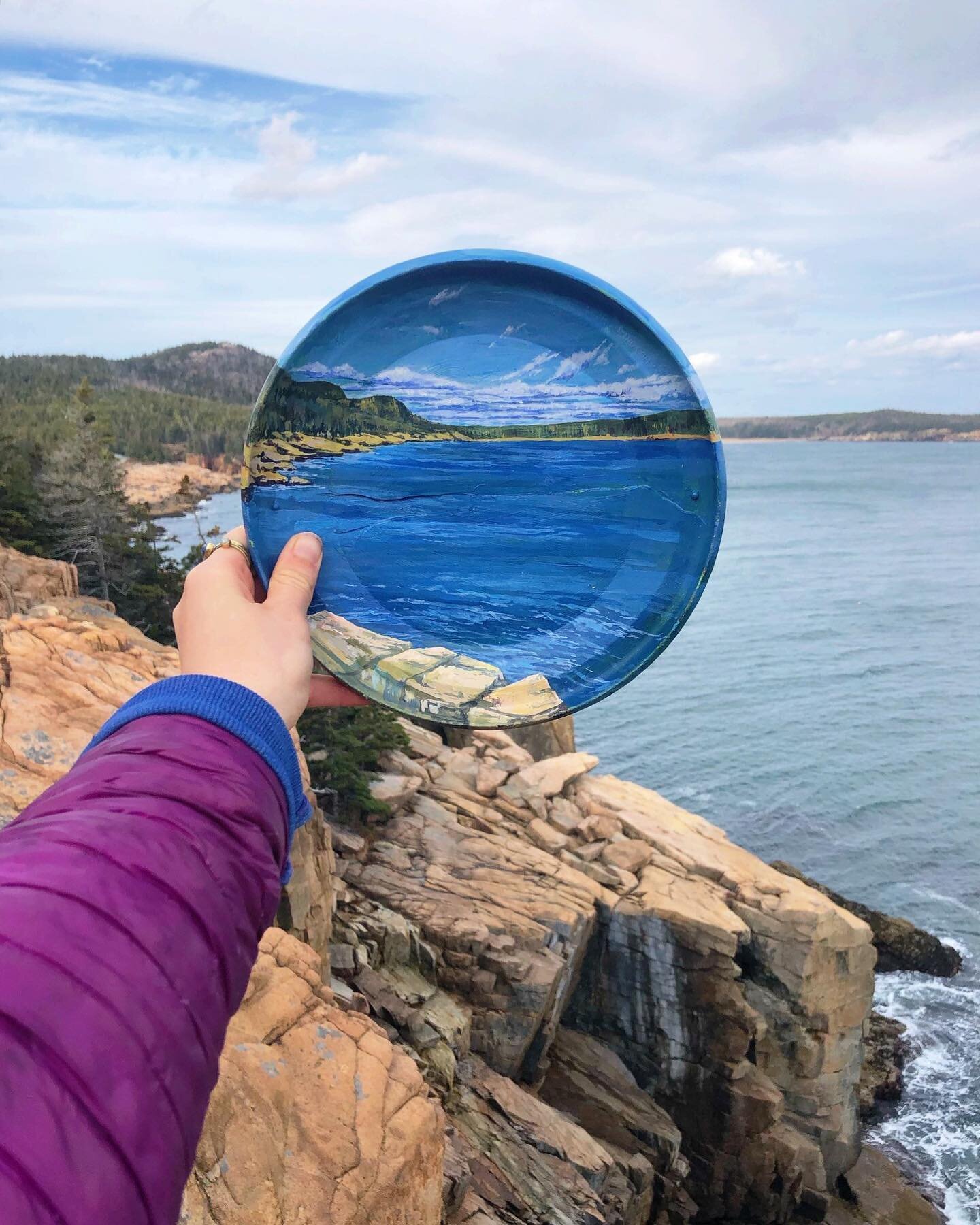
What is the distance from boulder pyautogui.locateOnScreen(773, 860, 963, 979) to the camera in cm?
2220

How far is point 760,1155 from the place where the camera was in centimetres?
1480

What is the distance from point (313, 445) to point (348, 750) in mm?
12481

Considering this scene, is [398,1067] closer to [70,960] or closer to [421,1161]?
[421,1161]

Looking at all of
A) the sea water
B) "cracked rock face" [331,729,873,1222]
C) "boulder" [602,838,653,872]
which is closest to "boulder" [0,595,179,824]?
"cracked rock face" [331,729,873,1222]

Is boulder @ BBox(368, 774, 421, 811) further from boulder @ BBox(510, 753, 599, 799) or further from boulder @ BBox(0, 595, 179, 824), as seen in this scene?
boulder @ BBox(0, 595, 179, 824)

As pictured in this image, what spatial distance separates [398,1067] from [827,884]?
806 inches

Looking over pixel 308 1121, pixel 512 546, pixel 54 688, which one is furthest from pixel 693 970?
pixel 512 546

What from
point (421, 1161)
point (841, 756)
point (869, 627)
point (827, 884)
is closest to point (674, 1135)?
point (421, 1161)

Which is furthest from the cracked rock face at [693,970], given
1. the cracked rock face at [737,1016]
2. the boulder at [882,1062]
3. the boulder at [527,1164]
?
the boulder at [882,1062]

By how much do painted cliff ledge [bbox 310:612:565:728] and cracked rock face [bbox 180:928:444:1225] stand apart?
2.84 meters

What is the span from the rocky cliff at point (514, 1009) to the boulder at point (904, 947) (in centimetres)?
618

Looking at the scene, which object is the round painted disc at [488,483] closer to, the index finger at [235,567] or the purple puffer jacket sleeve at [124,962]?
the index finger at [235,567]

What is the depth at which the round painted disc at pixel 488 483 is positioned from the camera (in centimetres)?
260

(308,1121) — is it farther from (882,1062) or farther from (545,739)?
(882,1062)
